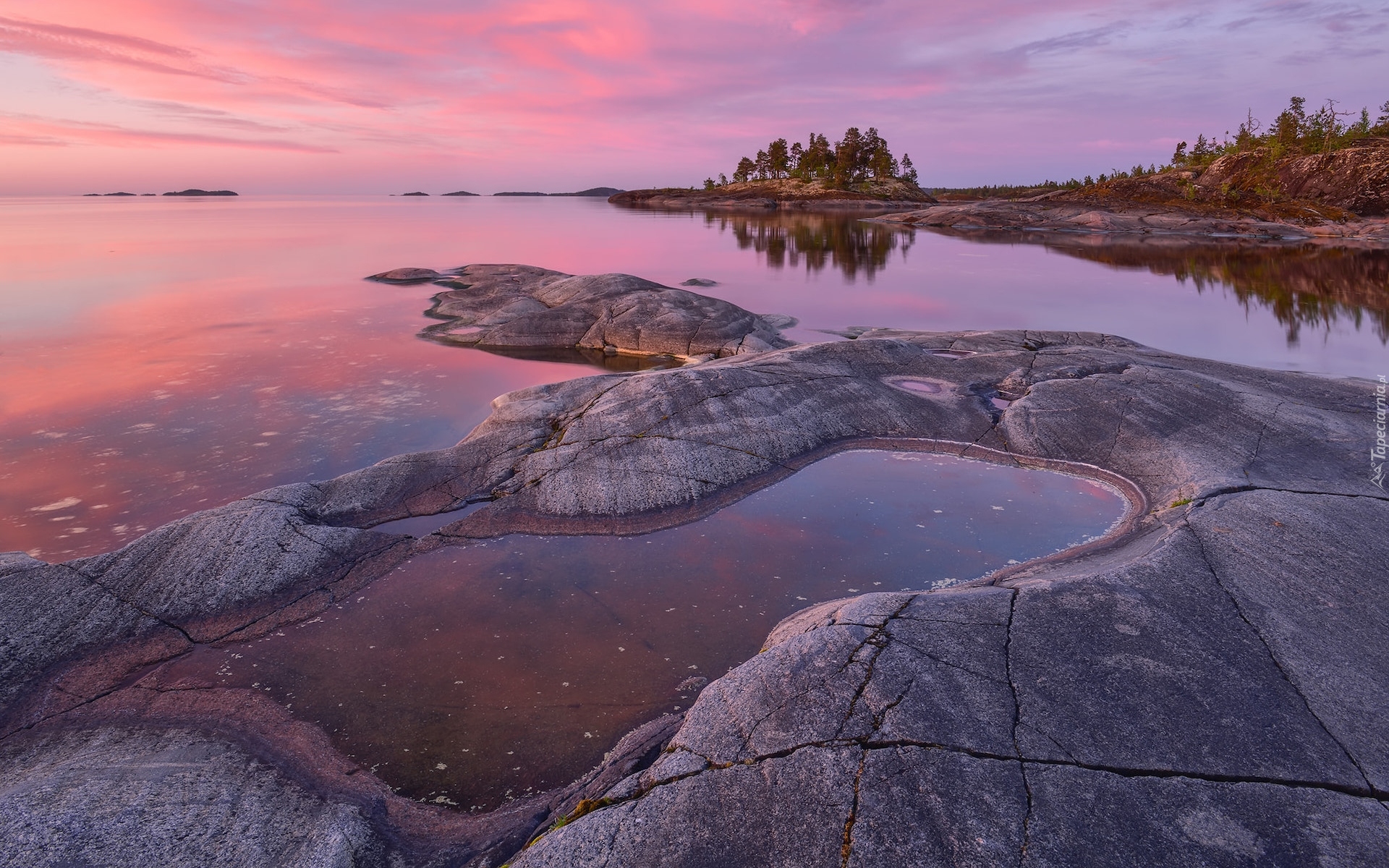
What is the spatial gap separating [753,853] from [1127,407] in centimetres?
1271

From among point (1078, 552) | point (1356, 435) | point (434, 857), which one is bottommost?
point (434, 857)

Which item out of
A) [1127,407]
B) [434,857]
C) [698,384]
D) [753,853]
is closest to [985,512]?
[1127,407]

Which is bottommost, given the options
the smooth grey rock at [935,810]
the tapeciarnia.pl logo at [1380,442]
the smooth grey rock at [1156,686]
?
the smooth grey rock at [935,810]

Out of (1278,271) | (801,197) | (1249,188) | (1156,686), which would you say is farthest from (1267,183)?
(1156,686)

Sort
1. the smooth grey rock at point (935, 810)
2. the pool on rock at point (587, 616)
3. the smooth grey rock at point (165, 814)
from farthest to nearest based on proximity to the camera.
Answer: the pool on rock at point (587, 616) < the smooth grey rock at point (165, 814) < the smooth grey rock at point (935, 810)

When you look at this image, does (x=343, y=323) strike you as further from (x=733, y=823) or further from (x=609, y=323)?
(x=733, y=823)

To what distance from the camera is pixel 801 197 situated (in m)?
140

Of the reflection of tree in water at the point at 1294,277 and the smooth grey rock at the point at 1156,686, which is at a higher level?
the reflection of tree in water at the point at 1294,277

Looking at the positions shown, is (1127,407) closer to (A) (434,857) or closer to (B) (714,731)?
(B) (714,731)

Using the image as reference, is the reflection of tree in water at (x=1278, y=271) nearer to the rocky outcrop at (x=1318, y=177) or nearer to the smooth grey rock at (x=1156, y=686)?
the rocky outcrop at (x=1318, y=177)

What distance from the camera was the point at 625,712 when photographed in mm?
7152

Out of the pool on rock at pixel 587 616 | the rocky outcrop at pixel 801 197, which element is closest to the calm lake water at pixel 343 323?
the pool on rock at pixel 587 616

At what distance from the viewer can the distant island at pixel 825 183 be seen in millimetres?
133250

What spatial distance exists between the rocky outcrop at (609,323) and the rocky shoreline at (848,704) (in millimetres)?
12750
